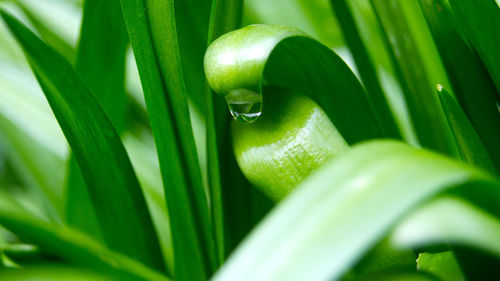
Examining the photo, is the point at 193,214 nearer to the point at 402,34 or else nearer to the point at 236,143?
the point at 236,143

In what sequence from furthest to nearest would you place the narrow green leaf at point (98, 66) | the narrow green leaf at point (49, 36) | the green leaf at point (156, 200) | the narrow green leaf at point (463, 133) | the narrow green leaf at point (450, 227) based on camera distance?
the narrow green leaf at point (49, 36), the green leaf at point (156, 200), the narrow green leaf at point (98, 66), the narrow green leaf at point (463, 133), the narrow green leaf at point (450, 227)

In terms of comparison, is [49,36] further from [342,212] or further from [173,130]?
[342,212]

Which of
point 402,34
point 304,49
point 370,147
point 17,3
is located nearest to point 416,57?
point 402,34

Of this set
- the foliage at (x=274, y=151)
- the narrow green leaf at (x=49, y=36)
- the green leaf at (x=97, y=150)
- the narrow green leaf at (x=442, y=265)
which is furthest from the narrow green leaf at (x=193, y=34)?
the narrow green leaf at (x=49, y=36)

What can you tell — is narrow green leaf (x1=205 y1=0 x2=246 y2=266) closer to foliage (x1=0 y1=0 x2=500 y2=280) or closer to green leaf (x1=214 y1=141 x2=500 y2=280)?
foliage (x1=0 y1=0 x2=500 y2=280)

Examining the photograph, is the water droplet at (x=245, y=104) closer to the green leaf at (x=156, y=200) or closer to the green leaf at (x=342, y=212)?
the green leaf at (x=342, y=212)

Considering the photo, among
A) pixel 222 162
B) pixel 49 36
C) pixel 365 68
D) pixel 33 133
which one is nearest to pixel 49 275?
pixel 222 162
